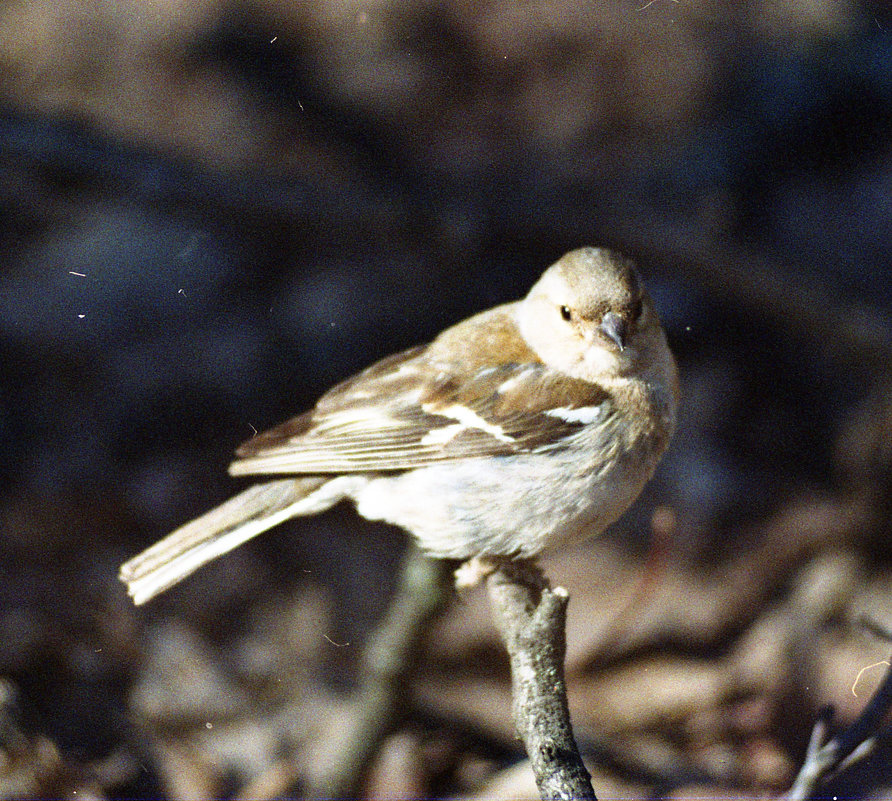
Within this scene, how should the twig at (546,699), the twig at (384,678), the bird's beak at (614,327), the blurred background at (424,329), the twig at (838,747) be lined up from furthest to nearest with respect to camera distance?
the blurred background at (424,329) < the twig at (384,678) < the bird's beak at (614,327) < the twig at (838,747) < the twig at (546,699)

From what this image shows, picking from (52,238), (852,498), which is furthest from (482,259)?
(852,498)

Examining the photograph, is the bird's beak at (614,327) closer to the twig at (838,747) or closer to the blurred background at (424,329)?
the twig at (838,747)

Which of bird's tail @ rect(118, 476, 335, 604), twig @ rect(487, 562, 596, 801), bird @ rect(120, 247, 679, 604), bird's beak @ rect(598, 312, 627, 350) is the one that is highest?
bird's beak @ rect(598, 312, 627, 350)

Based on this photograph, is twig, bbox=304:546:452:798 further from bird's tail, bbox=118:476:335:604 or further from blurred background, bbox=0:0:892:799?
bird's tail, bbox=118:476:335:604

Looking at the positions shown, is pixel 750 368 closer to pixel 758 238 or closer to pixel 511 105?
pixel 758 238

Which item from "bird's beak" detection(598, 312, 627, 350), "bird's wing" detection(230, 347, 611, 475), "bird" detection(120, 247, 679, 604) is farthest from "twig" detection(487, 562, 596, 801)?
"bird's beak" detection(598, 312, 627, 350)

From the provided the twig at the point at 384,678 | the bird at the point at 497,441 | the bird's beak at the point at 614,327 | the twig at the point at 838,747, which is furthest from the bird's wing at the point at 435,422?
the twig at the point at 838,747

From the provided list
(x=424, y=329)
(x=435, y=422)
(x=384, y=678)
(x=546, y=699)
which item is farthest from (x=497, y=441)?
(x=424, y=329)
